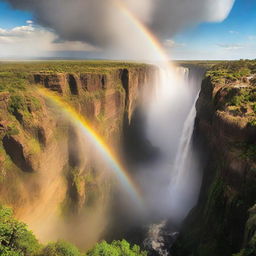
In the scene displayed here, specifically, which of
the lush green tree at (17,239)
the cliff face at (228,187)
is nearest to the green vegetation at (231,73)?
the cliff face at (228,187)

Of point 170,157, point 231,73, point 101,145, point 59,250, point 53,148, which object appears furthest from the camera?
point 170,157

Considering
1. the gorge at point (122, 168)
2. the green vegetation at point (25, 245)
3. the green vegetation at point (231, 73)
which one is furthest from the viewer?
the green vegetation at point (231, 73)

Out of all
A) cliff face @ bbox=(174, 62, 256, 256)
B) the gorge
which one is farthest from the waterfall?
cliff face @ bbox=(174, 62, 256, 256)

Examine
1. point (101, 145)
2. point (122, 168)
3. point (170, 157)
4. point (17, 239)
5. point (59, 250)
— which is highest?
point (17, 239)

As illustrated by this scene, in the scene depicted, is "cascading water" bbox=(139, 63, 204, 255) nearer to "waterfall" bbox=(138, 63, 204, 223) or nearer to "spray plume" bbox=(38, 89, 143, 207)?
"waterfall" bbox=(138, 63, 204, 223)

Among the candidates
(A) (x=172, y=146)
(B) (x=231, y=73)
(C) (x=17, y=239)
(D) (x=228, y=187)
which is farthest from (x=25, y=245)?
Result: (A) (x=172, y=146)

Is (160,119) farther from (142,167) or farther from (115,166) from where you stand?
(115,166)

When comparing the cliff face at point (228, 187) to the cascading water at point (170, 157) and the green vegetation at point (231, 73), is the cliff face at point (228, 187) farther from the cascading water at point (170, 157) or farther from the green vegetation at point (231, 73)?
the green vegetation at point (231, 73)

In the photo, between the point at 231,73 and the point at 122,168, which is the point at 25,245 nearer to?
the point at 122,168

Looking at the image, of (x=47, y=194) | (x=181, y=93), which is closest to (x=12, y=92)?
(x=47, y=194)
